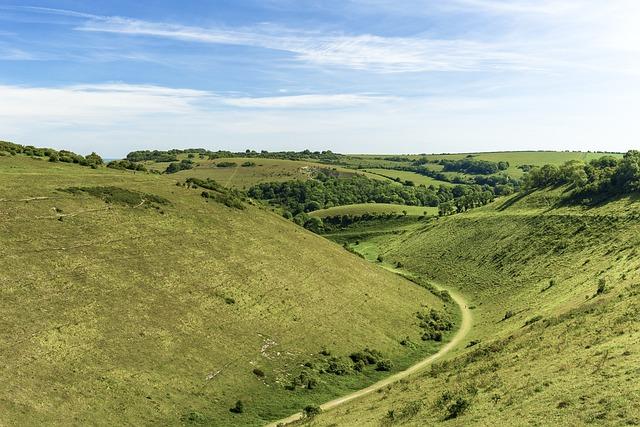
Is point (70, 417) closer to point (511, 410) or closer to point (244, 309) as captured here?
point (244, 309)

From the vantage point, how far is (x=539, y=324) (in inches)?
1903

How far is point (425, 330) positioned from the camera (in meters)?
69.5

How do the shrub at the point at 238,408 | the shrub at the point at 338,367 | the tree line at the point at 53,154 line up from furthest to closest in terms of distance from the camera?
1. the tree line at the point at 53,154
2. the shrub at the point at 338,367
3. the shrub at the point at 238,408

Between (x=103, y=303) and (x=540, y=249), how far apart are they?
83.3 m

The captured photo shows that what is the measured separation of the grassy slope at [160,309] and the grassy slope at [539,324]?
1300 centimetres

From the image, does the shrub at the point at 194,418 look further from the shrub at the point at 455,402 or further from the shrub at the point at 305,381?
the shrub at the point at 455,402

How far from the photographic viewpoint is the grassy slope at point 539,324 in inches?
973

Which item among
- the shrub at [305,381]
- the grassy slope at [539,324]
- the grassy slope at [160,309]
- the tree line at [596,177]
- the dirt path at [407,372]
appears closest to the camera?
the grassy slope at [539,324]

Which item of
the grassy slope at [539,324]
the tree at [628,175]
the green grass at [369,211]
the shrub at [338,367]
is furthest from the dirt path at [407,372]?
the green grass at [369,211]

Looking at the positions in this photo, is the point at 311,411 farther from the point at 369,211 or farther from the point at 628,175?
the point at 369,211

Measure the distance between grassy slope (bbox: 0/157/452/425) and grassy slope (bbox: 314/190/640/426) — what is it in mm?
13001

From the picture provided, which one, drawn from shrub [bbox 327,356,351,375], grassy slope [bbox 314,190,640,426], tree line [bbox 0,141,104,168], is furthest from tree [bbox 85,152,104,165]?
grassy slope [bbox 314,190,640,426]

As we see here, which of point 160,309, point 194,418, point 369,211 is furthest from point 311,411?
point 369,211

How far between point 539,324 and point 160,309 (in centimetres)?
4043
